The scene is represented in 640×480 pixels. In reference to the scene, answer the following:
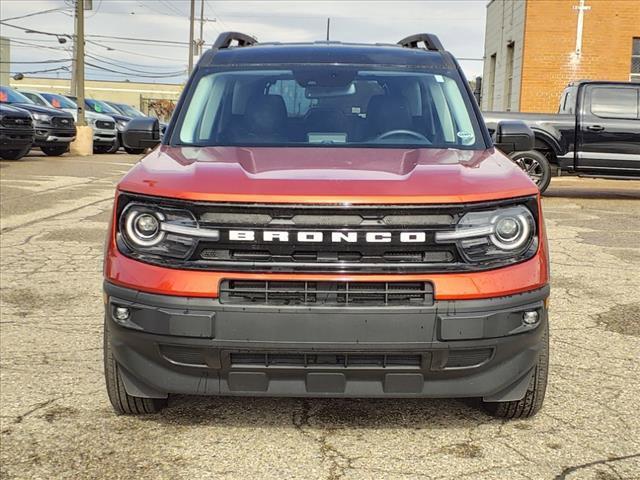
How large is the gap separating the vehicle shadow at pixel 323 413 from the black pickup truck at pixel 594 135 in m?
10.2

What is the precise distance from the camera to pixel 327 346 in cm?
298

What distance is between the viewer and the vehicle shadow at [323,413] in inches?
142

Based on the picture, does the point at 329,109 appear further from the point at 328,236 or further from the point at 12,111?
the point at 12,111

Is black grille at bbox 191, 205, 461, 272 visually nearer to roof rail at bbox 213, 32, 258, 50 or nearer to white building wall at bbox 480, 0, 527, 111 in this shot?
roof rail at bbox 213, 32, 258, 50

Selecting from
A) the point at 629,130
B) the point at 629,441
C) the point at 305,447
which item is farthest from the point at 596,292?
the point at 629,130

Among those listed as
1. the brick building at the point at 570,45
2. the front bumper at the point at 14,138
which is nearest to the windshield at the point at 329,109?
the front bumper at the point at 14,138

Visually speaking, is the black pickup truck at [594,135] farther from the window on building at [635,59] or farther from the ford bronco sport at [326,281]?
the window on building at [635,59]

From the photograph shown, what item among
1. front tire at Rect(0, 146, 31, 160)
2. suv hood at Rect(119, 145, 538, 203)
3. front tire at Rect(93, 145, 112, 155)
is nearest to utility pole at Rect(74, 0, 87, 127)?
front tire at Rect(93, 145, 112, 155)

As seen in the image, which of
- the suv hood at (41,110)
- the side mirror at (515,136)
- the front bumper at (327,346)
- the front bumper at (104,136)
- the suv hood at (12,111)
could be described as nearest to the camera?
the front bumper at (327,346)

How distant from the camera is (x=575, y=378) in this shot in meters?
4.29

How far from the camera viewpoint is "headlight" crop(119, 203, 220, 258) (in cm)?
310

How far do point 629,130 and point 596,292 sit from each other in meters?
8.02

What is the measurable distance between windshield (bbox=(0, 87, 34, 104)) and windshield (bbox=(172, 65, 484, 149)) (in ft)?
57.6

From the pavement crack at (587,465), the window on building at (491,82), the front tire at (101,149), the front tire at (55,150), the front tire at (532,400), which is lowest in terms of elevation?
the front tire at (101,149)
